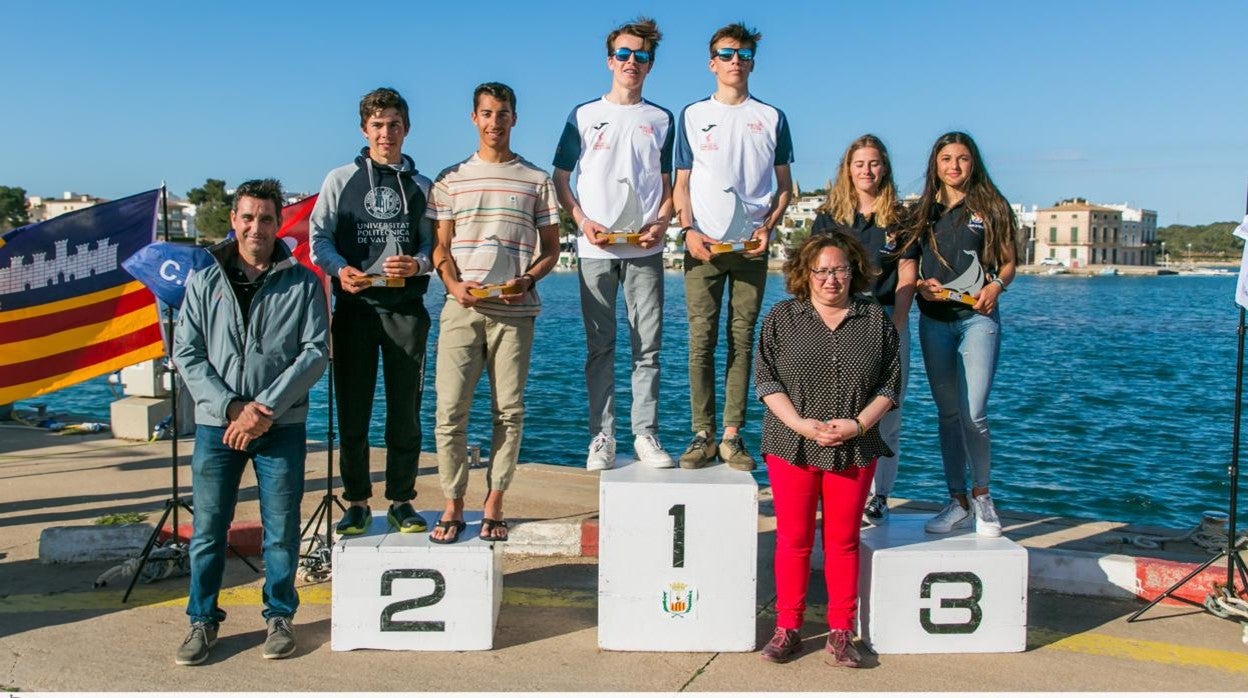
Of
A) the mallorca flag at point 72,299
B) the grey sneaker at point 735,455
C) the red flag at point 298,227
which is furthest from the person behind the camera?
the mallorca flag at point 72,299

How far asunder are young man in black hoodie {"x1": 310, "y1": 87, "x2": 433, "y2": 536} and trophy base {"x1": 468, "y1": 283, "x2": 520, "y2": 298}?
1.01ft

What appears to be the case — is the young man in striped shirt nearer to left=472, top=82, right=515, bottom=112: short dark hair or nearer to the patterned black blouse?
left=472, top=82, right=515, bottom=112: short dark hair

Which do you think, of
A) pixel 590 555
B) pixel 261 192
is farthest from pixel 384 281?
pixel 590 555

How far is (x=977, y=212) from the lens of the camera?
204 inches

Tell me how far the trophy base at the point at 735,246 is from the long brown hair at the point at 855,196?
1.38 ft

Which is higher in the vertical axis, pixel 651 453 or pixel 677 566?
pixel 651 453

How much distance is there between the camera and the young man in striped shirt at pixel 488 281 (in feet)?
16.4

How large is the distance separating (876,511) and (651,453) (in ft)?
4.25

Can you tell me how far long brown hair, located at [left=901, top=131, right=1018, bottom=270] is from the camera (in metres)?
5.15

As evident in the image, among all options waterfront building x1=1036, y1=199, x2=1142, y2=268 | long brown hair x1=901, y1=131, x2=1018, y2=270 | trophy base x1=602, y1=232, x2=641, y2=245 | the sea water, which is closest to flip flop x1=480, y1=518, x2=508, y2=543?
trophy base x1=602, y1=232, x2=641, y2=245

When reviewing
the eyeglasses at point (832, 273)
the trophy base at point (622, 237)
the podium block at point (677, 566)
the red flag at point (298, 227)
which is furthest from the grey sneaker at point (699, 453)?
the red flag at point (298, 227)

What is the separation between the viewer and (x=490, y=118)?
4.97 meters

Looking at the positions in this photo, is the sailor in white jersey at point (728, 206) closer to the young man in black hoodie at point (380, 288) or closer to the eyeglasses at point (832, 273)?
the eyeglasses at point (832, 273)

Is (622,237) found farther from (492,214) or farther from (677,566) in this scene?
(677,566)
